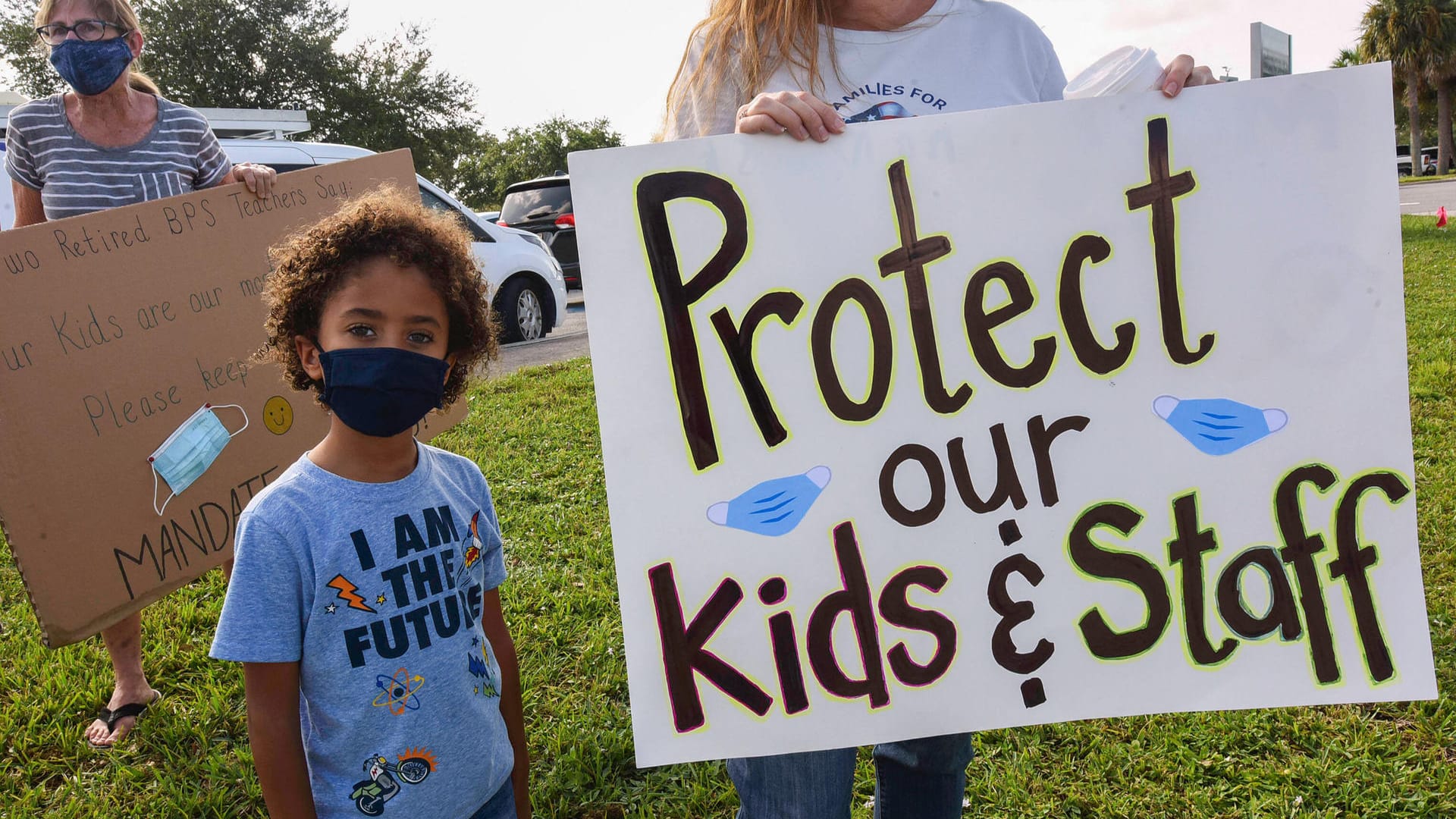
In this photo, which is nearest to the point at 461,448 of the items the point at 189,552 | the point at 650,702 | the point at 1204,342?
the point at 189,552

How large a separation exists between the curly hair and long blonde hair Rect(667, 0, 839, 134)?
447 millimetres

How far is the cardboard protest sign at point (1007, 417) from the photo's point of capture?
1.28 m

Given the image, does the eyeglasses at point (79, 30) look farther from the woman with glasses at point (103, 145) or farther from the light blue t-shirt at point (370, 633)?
the light blue t-shirt at point (370, 633)

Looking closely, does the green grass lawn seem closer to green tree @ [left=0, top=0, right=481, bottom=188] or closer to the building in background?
the building in background

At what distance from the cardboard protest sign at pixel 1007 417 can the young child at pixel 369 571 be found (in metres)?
0.29

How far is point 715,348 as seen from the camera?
1.28 metres

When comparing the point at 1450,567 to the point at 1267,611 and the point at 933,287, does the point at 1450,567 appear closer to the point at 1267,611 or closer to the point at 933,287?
the point at 1267,611

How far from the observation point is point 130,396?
2271 millimetres

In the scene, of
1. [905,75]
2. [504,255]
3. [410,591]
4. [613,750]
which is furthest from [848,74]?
[504,255]

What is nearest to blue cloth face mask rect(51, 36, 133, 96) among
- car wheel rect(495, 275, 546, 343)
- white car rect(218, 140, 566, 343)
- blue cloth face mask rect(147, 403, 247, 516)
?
blue cloth face mask rect(147, 403, 247, 516)

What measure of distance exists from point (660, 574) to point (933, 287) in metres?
0.54

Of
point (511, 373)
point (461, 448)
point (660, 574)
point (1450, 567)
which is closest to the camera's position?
point (660, 574)

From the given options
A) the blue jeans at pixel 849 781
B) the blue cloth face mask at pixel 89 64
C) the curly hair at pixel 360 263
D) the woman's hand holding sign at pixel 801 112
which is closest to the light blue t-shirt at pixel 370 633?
the curly hair at pixel 360 263

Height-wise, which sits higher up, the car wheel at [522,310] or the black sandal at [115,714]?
the car wheel at [522,310]
